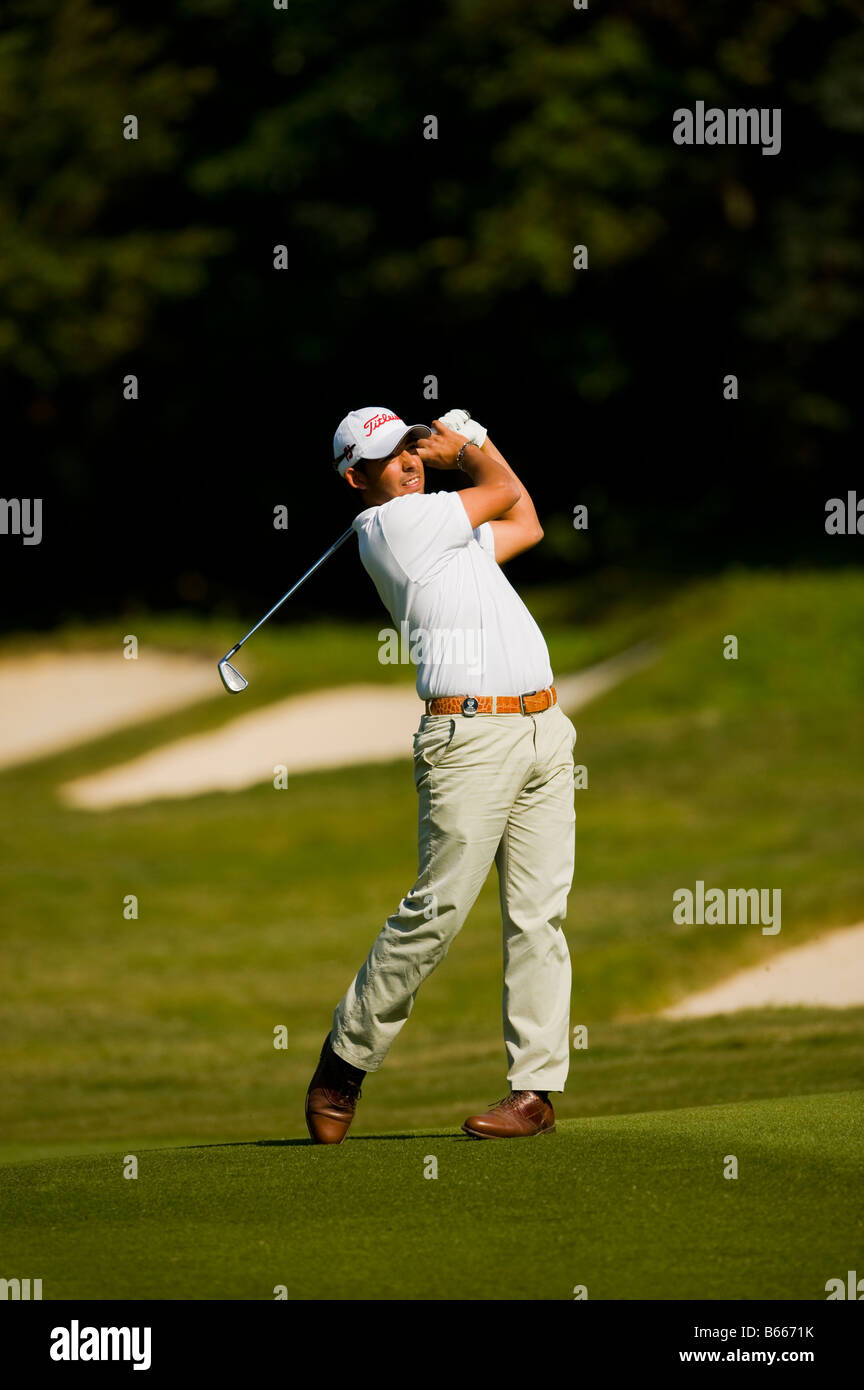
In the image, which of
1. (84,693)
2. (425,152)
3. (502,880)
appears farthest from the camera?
(425,152)

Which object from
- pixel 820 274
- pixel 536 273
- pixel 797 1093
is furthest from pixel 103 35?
pixel 797 1093

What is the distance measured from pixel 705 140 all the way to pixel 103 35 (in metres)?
15.0

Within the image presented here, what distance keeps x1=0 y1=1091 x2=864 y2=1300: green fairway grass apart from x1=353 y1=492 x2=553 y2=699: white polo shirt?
1509 millimetres

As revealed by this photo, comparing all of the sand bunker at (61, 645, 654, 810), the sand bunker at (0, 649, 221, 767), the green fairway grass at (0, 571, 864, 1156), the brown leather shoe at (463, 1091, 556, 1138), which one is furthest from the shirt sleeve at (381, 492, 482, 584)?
the sand bunker at (0, 649, 221, 767)

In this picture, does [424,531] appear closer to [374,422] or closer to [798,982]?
[374,422]

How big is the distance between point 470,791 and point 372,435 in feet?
4.13

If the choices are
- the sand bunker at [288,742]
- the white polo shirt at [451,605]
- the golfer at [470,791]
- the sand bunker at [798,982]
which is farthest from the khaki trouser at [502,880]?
the sand bunker at [288,742]

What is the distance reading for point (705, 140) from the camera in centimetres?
3114

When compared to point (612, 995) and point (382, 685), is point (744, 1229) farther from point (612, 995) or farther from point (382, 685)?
point (382, 685)

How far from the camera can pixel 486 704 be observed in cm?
595

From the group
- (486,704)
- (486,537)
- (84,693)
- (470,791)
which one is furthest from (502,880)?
(84,693)

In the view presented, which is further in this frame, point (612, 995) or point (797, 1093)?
point (612, 995)

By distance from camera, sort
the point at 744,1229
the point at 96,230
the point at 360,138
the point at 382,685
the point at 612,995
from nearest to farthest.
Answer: the point at 744,1229 → the point at 612,995 → the point at 382,685 → the point at 360,138 → the point at 96,230

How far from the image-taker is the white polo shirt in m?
5.97
